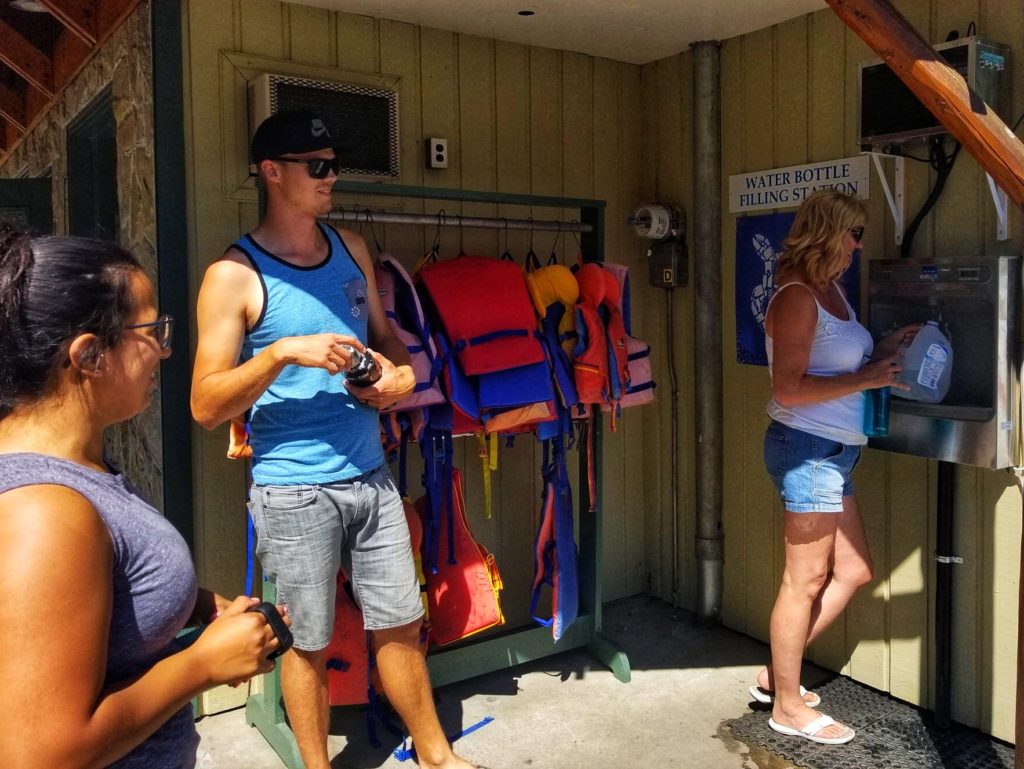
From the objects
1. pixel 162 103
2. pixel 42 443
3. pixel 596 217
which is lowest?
pixel 42 443

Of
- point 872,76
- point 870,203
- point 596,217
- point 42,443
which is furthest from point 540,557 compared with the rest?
point 42,443

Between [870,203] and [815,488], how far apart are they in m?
1.11

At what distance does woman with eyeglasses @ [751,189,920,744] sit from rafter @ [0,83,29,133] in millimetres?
4926

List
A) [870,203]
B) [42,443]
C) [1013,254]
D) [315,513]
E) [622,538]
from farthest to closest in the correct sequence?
[622,538] < [870,203] < [1013,254] < [315,513] < [42,443]

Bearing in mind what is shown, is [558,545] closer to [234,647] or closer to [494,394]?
[494,394]

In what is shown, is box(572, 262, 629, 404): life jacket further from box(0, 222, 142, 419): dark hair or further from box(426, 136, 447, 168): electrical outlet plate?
box(0, 222, 142, 419): dark hair

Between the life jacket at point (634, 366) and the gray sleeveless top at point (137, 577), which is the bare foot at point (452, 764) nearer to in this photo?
the life jacket at point (634, 366)

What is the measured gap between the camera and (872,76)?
9.96 feet

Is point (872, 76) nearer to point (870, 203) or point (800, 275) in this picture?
point (870, 203)

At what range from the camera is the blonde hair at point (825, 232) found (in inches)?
110

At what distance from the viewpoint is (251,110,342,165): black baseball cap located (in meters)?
2.49

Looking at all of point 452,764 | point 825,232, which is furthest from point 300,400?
point 825,232

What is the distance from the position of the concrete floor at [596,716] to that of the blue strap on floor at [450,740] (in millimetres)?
23

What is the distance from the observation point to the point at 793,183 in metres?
3.51
